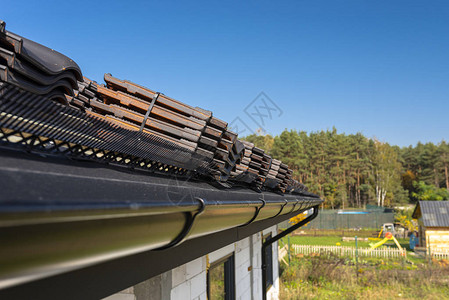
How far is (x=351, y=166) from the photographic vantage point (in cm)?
5684

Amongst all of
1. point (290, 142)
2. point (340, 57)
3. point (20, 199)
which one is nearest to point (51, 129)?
point (20, 199)

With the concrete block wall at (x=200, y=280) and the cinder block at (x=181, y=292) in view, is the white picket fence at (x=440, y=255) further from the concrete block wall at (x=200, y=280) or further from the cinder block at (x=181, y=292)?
the cinder block at (x=181, y=292)

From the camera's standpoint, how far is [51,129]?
1.21m

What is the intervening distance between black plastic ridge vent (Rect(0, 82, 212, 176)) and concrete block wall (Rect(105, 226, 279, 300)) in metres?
0.78

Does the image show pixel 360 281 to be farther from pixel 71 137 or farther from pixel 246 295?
pixel 71 137

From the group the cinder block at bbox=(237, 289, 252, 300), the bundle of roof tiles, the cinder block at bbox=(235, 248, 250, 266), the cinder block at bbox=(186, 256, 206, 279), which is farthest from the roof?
the cinder block at bbox=(186, 256, 206, 279)

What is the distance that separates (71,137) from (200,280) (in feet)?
7.54

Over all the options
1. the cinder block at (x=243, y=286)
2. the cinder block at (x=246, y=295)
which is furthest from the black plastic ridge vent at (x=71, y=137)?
the cinder block at (x=246, y=295)

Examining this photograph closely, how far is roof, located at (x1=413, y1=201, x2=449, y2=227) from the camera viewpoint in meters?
18.6

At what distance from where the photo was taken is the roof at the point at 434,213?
18.6 metres

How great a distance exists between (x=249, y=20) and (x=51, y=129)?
758 inches

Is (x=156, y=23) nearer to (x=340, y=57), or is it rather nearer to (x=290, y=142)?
(x=340, y=57)

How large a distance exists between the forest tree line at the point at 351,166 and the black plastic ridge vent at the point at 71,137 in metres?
50.7

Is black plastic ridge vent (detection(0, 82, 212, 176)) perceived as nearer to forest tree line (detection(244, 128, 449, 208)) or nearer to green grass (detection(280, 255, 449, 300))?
green grass (detection(280, 255, 449, 300))
